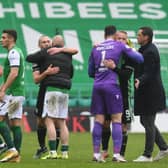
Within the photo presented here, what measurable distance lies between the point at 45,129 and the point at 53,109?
103 cm

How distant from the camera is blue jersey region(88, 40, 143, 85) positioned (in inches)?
424

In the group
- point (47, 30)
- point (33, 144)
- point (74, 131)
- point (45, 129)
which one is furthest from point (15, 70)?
point (47, 30)

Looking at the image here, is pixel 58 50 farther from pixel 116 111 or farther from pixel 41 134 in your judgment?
pixel 41 134

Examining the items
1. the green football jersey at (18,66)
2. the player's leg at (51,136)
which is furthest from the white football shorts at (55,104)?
the green football jersey at (18,66)

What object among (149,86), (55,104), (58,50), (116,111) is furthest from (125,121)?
(58,50)

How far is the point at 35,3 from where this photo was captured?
102ft

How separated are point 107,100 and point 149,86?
90 cm

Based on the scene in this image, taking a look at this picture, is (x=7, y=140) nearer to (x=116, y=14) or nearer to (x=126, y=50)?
(x=126, y=50)

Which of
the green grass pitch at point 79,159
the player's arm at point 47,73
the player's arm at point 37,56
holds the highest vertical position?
the player's arm at point 37,56

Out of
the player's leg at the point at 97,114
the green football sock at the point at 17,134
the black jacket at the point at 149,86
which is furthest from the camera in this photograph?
the green football sock at the point at 17,134

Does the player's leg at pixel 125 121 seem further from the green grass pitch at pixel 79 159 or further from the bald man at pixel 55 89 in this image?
the bald man at pixel 55 89

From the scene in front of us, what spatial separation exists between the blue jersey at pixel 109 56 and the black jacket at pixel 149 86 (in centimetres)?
49

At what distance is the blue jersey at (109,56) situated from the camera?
35.3 ft

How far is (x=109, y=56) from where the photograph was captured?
35.4 ft
